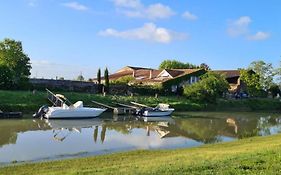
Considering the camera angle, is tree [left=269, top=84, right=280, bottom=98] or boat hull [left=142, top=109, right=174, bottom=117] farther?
tree [left=269, top=84, right=280, bottom=98]

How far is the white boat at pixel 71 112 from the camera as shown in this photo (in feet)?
134

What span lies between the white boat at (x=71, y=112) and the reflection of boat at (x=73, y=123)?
1.27 metres

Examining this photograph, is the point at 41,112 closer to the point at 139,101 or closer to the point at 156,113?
the point at 156,113

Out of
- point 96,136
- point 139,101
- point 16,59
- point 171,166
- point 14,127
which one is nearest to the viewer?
point 171,166

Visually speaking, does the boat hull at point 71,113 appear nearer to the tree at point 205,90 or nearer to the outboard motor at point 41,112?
the outboard motor at point 41,112

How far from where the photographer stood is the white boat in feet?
134

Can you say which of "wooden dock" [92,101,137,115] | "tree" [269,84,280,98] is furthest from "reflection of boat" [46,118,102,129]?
"tree" [269,84,280,98]

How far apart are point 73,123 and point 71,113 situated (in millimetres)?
3686

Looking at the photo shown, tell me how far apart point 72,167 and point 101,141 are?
1098cm

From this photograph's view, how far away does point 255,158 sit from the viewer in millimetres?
14648

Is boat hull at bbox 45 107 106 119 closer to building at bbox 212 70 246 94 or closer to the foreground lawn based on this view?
the foreground lawn

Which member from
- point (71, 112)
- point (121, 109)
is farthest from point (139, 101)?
point (71, 112)

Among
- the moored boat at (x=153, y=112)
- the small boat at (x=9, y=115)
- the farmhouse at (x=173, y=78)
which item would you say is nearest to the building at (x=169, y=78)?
the farmhouse at (x=173, y=78)

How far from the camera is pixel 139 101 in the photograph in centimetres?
5706
